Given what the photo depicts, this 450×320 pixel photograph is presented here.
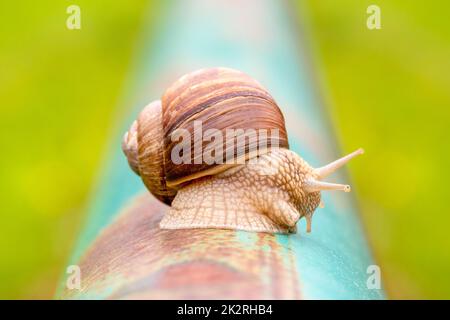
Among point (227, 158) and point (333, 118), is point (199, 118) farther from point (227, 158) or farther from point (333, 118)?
point (333, 118)

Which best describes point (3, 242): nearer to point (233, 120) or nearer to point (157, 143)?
point (157, 143)

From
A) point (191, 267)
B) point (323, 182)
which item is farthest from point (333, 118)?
point (191, 267)

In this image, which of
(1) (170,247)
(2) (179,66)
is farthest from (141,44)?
(1) (170,247)

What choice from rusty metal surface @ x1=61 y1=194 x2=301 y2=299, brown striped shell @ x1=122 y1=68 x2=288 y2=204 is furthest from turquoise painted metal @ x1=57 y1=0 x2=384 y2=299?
brown striped shell @ x1=122 y1=68 x2=288 y2=204

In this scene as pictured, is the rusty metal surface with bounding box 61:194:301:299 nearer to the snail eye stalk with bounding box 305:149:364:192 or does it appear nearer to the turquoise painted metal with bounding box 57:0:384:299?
the turquoise painted metal with bounding box 57:0:384:299

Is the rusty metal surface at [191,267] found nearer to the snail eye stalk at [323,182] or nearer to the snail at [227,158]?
the snail at [227,158]
